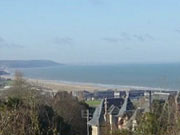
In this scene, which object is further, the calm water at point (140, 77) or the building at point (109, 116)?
the building at point (109, 116)

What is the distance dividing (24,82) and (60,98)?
4543mm

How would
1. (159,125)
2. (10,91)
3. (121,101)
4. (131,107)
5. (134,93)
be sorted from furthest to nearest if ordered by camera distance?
(134,93), (10,91), (121,101), (131,107), (159,125)

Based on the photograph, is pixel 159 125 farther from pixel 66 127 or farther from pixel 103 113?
pixel 103 113

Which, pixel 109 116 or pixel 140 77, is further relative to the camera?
pixel 140 77

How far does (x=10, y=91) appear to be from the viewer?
2966 centimetres

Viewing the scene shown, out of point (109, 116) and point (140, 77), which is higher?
point (140, 77)

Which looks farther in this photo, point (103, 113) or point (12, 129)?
point (103, 113)

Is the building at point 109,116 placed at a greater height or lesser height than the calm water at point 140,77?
lesser

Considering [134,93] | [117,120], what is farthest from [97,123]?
[134,93]

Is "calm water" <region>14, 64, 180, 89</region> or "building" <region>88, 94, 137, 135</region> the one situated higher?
"calm water" <region>14, 64, 180, 89</region>

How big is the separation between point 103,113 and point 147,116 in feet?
37.1

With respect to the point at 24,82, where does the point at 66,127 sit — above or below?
below

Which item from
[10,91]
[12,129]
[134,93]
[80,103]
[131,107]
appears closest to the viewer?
[12,129]

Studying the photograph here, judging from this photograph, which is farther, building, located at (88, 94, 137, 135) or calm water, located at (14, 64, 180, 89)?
building, located at (88, 94, 137, 135)
